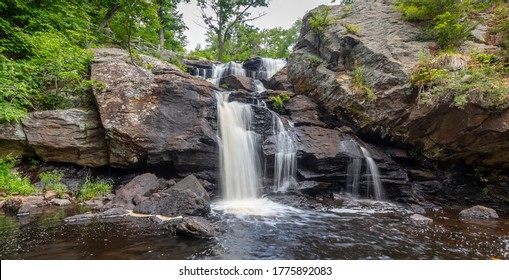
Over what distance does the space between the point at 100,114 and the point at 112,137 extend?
33.2 inches

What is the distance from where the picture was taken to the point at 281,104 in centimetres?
1104

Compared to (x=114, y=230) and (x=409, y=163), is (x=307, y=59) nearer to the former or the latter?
(x=409, y=163)

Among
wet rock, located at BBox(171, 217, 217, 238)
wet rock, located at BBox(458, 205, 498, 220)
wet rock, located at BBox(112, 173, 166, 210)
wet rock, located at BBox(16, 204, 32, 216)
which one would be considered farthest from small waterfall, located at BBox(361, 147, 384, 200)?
wet rock, located at BBox(16, 204, 32, 216)

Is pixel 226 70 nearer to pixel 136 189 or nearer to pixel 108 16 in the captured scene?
pixel 108 16

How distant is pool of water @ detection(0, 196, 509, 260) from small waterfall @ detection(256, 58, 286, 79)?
41.6ft

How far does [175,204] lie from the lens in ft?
19.8

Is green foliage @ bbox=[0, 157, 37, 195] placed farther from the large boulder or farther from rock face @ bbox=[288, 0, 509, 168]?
rock face @ bbox=[288, 0, 509, 168]

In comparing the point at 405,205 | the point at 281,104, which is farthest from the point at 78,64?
the point at 405,205

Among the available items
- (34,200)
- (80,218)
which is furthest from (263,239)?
(34,200)

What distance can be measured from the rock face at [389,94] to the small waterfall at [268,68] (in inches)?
188

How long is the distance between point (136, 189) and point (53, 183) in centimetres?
282

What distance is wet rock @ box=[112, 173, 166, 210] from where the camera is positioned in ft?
21.7

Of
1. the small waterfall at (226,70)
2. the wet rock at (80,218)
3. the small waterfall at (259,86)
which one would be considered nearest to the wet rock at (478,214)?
the wet rock at (80,218)

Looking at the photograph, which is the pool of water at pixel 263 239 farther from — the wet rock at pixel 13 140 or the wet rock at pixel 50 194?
the wet rock at pixel 13 140
